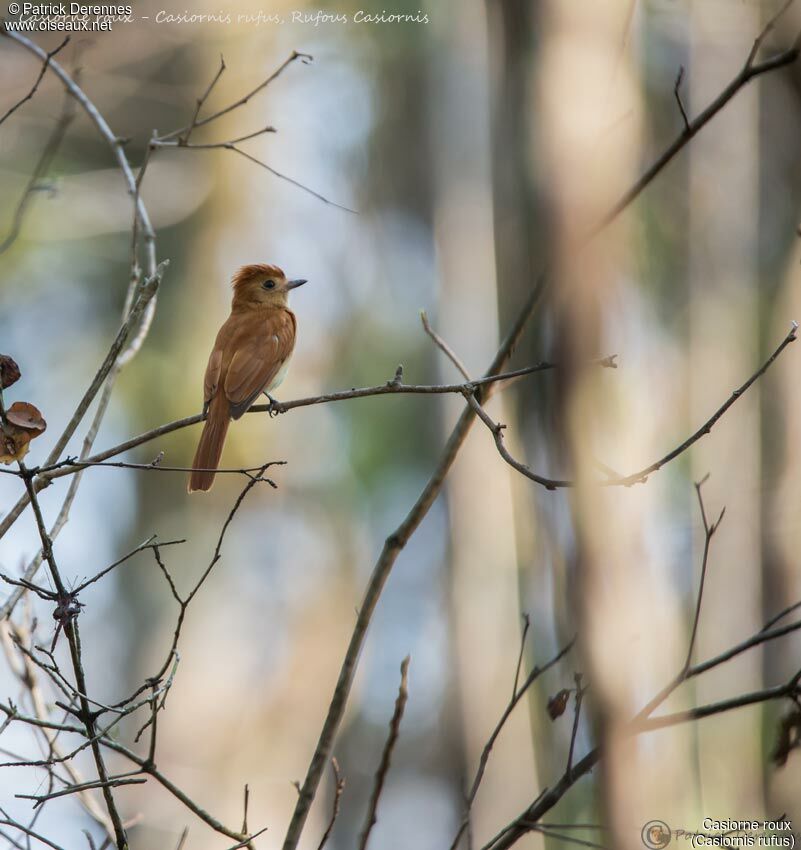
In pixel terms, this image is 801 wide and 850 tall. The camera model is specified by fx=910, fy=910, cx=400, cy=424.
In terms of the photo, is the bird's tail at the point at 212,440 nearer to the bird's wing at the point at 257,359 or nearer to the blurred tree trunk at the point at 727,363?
the bird's wing at the point at 257,359

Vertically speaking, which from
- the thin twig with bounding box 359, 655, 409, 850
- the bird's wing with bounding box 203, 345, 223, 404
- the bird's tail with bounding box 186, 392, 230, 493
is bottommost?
the thin twig with bounding box 359, 655, 409, 850

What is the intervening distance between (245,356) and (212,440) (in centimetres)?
42

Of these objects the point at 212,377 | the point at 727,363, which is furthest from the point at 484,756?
the point at 727,363

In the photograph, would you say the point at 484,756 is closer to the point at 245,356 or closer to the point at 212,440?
the point at 212,440

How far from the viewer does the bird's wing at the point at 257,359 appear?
3574mm

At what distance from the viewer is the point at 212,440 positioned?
11.4ft

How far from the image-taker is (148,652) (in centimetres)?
870

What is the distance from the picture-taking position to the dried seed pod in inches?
67.8

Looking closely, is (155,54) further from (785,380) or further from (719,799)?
(719,799)

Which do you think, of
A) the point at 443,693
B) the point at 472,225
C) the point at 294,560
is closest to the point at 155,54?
the point at 472,225

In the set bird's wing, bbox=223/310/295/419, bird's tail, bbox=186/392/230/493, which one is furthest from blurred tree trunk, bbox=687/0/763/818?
bird's tail, bbox=186/392/230/493

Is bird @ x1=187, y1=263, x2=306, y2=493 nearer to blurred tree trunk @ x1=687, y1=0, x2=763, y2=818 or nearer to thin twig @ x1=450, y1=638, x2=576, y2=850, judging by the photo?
thin twig @ x1=450, y1=638, x2=576, y2=850

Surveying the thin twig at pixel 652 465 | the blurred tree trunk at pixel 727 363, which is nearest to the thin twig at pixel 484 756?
the thin twig at pixel 652 465

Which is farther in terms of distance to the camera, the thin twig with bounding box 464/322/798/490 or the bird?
the bird
